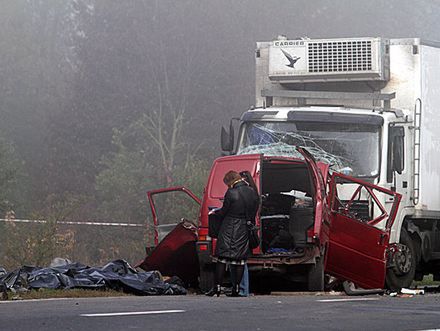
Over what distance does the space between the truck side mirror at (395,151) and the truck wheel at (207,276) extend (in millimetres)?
3569

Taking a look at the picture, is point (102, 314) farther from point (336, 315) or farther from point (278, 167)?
point (278, 167)

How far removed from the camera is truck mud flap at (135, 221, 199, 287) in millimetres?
18750

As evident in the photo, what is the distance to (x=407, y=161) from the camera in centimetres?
2073

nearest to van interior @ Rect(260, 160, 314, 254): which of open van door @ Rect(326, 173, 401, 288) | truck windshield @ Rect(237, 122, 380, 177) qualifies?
open van door @ Rect(326, 173, 401, 288)

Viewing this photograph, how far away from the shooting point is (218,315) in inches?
464

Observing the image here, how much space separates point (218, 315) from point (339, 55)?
1060cm

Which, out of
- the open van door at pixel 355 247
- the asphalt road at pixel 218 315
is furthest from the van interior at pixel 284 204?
the asphalt road at pixel 218 315

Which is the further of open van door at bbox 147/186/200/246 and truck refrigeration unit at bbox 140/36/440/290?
open van door at bbox 147/186/200/246

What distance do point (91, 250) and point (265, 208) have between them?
21.8 metres

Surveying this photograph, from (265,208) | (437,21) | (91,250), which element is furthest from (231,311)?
(437,21)

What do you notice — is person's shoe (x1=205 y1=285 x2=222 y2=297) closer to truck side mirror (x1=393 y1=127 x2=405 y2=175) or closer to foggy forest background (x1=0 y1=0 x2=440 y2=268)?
truck side mirror (x1=393 y1=127 x2=405 y2=175)

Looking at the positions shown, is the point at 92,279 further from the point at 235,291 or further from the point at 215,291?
the point at 235,291

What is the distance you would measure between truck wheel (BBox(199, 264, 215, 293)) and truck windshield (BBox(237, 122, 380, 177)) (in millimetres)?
2985

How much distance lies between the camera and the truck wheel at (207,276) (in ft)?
59.4
